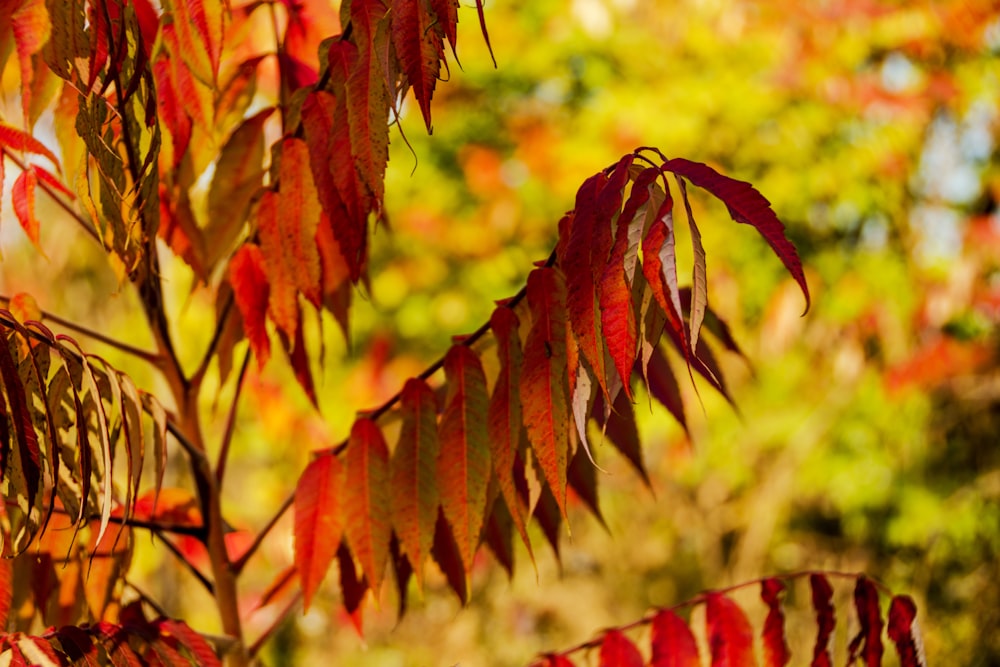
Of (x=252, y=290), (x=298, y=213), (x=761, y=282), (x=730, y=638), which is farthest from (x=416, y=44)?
(x=761, y=282)

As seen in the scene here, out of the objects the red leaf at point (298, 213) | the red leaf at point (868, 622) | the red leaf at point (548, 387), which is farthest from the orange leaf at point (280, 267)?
the red leaf at point (868, 622)

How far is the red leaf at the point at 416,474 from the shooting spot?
0.96 m

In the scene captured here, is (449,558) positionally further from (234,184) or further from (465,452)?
(234,184)

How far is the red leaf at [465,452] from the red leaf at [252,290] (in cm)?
21

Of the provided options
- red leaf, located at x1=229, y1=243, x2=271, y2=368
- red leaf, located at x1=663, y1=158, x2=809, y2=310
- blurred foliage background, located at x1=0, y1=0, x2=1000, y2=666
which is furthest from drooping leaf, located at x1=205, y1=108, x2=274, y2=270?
blurred foliage background, located at x1=0, y1=0, x2=1000, y2=666

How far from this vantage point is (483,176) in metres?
4.67

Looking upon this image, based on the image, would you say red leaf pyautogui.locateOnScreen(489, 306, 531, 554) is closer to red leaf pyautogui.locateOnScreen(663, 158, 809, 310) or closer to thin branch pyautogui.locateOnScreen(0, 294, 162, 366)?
red leaf pyautogui.locateOnScreen(663, 158, 809, 310)

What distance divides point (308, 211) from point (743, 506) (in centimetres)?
421

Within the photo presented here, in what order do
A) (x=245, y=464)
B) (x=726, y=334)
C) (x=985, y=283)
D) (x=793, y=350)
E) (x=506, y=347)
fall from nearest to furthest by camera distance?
(x=506, y=347)
(x=726, y=334)
(x=985, y=283)
(x=793, y=350)
(x=245, y=464)

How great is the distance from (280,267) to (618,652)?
0.51m

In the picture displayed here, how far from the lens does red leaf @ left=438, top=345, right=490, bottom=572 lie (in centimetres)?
92

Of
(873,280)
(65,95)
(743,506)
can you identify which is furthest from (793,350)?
(65,95)

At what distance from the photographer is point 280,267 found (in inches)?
40.0

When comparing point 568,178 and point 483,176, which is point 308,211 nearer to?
point 568,178
